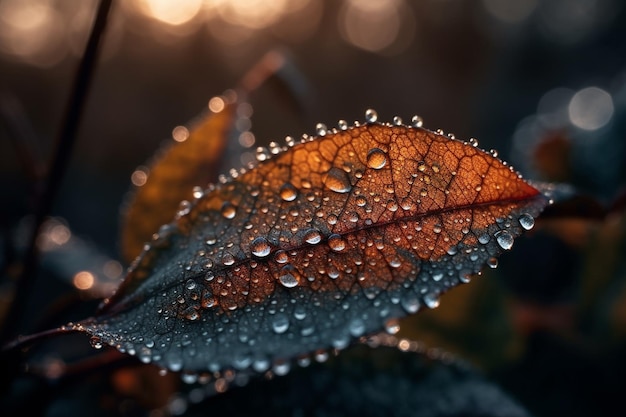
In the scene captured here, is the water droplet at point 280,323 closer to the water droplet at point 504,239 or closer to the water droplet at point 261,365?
the water droplet at point 261,365

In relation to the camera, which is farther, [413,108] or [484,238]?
[413,108]

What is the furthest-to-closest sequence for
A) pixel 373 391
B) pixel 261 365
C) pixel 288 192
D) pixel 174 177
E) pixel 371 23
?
pixel 371 23 < pixel 174 177 < pixel 373 391 < pixel 288 192 < pixel 261 365

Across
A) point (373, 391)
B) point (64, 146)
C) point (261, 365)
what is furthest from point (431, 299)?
point (64, 146)

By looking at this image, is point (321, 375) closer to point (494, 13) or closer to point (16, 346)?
point (16, 346)

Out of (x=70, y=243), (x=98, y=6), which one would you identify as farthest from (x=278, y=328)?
(x=70, y=243)

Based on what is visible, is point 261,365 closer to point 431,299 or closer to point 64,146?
point 431,299

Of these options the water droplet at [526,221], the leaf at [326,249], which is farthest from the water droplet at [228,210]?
the water droplet at [526,221]
